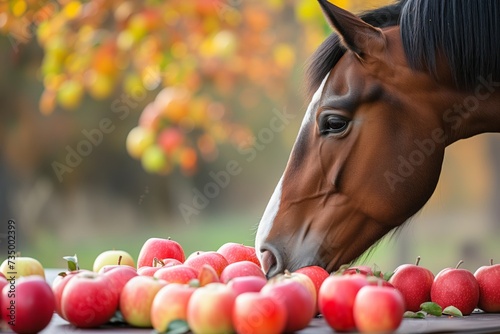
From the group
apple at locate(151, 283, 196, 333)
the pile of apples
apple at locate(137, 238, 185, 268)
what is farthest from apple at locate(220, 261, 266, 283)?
apple at locate(137, 238, 185, 268)

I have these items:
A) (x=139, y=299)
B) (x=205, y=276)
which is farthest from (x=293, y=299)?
(x=139, y=299)

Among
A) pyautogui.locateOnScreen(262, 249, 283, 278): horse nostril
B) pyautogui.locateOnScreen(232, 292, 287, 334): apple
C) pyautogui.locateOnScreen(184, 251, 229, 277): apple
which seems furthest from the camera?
pyautogui.locateOnScreen(262, 249, 283, 278): horse nostril

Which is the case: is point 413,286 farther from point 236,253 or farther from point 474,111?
point 474,111

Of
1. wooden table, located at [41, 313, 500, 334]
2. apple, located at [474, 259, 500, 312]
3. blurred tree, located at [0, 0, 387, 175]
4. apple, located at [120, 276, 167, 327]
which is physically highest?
blurred tree, located at [0, 0, 387, 175]

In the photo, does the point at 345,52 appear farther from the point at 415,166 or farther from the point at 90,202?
the point at 90,202

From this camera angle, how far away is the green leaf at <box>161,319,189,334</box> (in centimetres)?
128

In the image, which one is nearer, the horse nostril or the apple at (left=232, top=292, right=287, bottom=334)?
the apple at (left=232, top=292, right=287, bottom=334)

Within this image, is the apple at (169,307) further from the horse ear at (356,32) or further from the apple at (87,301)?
the horse ear at (356,32)

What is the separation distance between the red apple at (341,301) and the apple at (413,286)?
470 millimetres

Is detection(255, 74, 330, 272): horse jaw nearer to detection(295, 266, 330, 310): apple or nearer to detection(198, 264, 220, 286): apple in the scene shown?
detection(295, 266, 330, 310): apple

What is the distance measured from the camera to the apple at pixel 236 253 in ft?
6.39

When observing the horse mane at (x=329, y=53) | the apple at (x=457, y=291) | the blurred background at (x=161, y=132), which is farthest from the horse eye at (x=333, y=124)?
the blurred background at (x=161, y=132)

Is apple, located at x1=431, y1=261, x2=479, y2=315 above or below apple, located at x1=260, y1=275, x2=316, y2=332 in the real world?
below

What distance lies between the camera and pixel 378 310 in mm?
1239
